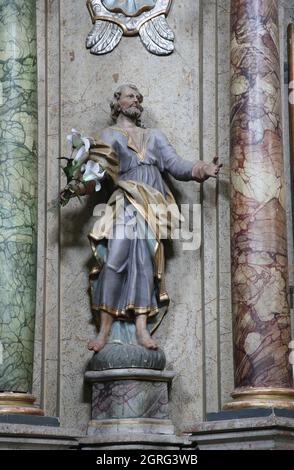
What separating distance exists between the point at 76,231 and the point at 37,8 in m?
1.92

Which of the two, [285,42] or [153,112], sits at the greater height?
[285,42]

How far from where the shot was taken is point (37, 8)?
29.0ft

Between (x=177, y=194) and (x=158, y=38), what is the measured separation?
1.32 meters

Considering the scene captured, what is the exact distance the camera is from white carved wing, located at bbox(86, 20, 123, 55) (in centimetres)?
872

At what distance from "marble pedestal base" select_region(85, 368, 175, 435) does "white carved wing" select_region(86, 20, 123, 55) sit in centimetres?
268

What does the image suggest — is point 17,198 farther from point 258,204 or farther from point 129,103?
point 258,204

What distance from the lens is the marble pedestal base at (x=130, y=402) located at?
759 cm

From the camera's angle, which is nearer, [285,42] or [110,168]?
[110,168]

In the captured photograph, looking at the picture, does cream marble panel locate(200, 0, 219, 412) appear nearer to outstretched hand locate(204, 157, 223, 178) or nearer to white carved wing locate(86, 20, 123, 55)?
outstretched hand locate(204, 157, 223, 178)

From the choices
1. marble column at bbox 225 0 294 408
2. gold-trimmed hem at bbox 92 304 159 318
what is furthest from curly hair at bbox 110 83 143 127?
gold-trimmed hem at bbox 92 304 159 318

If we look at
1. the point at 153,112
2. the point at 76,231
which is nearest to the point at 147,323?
the point at 76,231

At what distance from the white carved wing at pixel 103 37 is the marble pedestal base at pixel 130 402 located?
2.68 meters

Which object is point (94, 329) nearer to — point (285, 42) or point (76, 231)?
point (76, 231)

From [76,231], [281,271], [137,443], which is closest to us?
[137,443]
